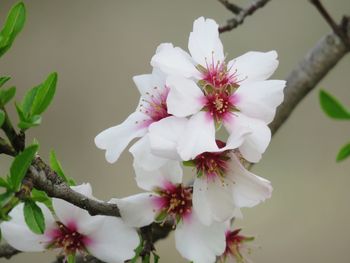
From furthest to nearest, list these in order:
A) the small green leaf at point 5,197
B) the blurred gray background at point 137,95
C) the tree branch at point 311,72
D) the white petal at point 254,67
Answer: the blurred gray background at point 137,95
the tree branch at point 311,72
the white petal at point 254,67
the small green leaf at point 5,197

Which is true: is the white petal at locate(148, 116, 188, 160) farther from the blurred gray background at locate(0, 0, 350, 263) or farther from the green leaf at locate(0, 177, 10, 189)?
the blurred gray background at locate(0, 0, 350, 263)

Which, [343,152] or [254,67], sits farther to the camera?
[254,67]

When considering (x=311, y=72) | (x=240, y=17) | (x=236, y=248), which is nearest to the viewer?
(x=236, y=248)

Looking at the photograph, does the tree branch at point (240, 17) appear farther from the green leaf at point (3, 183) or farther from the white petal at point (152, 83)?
the green leaf at point (3, 183)

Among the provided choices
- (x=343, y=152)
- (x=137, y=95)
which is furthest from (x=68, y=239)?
(x=137, y=95)

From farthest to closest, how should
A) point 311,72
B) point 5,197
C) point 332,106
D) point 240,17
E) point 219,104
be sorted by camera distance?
point 311,72
point 240,17
point 219,104
point 5,197
point 332,106

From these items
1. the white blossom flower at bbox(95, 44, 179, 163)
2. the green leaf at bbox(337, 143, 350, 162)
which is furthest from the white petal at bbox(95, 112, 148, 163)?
the green leaf at bbox(337, 143, 350, 162)

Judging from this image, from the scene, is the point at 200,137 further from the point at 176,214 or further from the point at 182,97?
the point at 176,214

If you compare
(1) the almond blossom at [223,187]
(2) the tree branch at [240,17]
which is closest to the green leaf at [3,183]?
(1) the almond blossom at [223,187]
